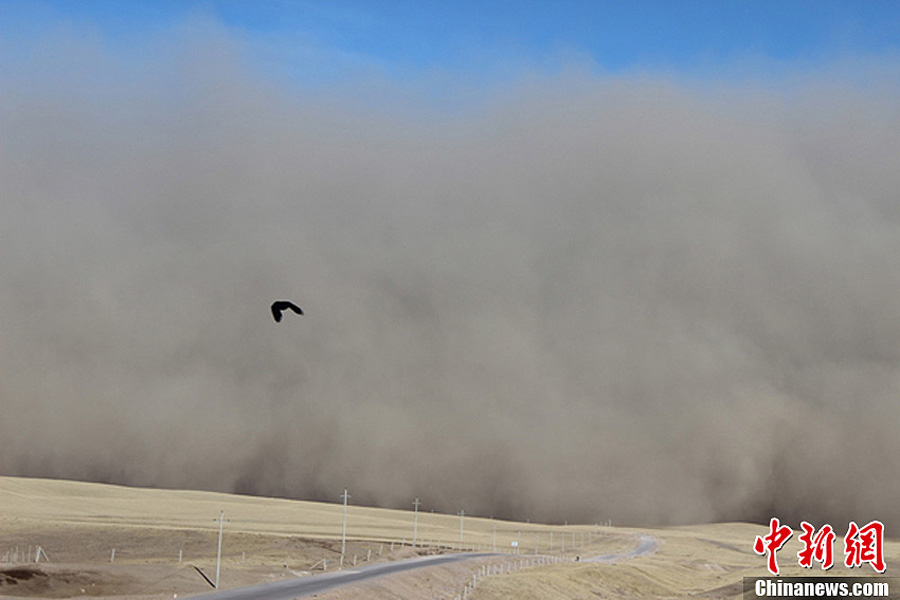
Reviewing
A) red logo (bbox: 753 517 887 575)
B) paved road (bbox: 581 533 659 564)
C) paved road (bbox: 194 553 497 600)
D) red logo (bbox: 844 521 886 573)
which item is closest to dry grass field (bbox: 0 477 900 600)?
paved road (bbox: 194 553 497 600)

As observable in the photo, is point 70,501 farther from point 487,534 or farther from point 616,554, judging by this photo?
point 616,554

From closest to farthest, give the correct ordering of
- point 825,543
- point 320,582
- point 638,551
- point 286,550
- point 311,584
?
point 825,543 → point 311,584 → point 320,582 → point 286,550 → point 638,551

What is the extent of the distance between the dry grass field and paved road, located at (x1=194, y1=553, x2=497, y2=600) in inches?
50.7

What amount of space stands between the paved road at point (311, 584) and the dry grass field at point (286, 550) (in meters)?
1.29

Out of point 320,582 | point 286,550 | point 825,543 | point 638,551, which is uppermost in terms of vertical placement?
point 825,543

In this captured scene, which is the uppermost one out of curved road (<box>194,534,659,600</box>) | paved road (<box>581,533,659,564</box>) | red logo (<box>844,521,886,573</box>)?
red logo (<box>844,521,886,573</box>)

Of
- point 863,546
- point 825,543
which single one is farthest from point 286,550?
point 863,546

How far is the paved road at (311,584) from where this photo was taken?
37.1 meters

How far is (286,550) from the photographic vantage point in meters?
72.1

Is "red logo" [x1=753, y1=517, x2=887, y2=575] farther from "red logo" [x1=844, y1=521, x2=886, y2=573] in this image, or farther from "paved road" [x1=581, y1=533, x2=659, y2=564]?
"paved road" [x1=581, y1=533, x2=659, y2=564]

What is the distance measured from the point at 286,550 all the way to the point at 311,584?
3001cm

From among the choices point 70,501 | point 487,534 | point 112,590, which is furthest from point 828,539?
point 70,501

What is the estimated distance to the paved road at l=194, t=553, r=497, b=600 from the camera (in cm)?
3706

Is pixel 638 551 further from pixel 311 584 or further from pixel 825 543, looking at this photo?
pixel 825 543
